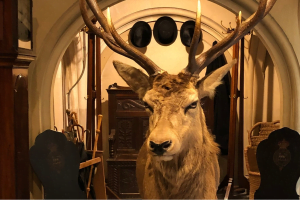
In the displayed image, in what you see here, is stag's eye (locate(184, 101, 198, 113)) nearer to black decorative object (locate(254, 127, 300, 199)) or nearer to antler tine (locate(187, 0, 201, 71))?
antler tine (locate(187, 0, 201, 71))

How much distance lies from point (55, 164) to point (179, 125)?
1183mm

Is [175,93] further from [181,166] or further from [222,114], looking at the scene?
[222,114]

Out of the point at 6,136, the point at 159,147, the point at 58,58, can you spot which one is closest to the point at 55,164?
the point at 6,136

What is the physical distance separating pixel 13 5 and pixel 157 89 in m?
1.14

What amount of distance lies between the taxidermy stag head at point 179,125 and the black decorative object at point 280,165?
1.85 feet

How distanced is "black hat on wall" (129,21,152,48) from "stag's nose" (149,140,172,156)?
11.8ft

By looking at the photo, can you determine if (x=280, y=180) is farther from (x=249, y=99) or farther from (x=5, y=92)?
(x=249, y=99)

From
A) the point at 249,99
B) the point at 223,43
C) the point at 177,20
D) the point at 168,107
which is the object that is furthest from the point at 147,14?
the point at 168,107

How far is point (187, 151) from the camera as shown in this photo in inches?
71.4

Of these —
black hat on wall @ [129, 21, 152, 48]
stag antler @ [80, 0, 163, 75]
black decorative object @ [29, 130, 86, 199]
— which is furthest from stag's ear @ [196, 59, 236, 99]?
black hat on wall @ [129, 21, 152, 48]

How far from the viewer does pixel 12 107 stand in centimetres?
211

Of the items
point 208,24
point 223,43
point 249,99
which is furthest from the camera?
point 208,24

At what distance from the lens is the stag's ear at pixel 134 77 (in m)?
2.04

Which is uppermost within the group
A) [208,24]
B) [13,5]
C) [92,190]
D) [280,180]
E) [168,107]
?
[208,24]
